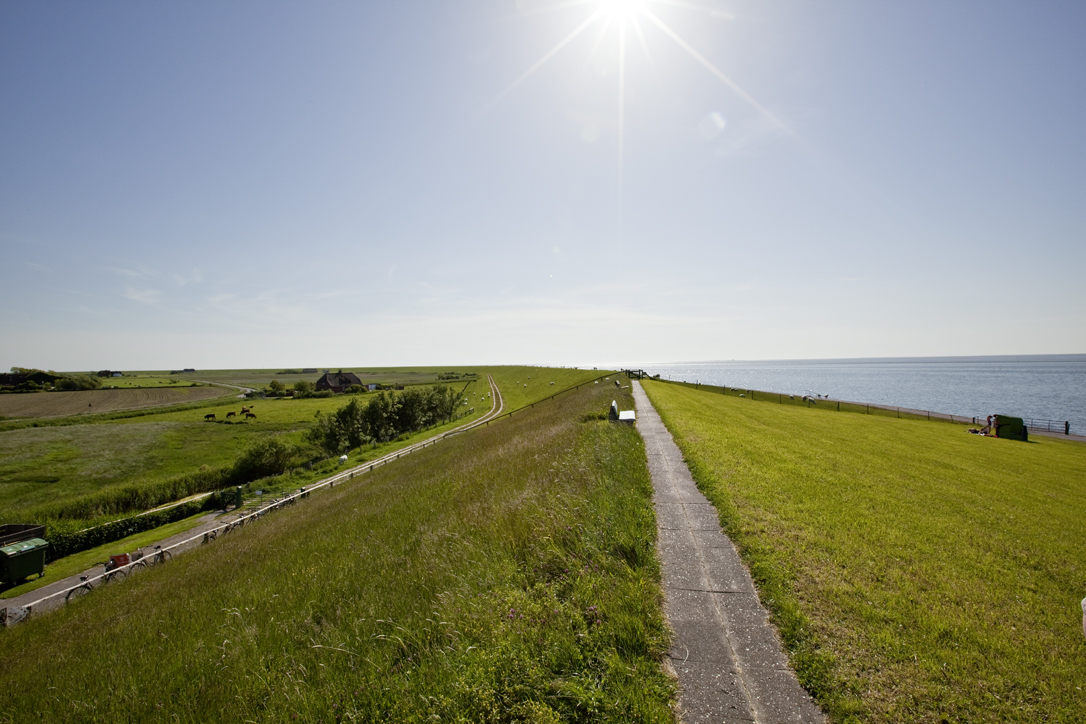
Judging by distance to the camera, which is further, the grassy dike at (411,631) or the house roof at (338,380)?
the house roof at (338,380)

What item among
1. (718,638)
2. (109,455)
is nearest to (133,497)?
(109,455)

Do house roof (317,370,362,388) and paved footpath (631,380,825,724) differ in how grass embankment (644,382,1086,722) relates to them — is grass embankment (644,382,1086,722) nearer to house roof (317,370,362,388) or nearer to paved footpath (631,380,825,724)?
paved footpath (631,380,825,724)

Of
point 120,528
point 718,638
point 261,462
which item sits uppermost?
point 718,638

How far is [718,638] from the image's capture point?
5.49 meters

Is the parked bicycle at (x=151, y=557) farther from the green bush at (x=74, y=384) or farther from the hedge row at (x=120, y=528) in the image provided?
the green bush at (x=74, y=384)

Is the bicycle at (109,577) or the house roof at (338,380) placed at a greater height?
the house roof at (338,380)

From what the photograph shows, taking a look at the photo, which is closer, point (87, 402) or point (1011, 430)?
point (1011, 430)

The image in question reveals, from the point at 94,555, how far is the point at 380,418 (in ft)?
123

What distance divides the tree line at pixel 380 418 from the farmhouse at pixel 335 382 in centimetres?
7082

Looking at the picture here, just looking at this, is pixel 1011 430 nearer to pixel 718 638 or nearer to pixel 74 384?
pixel 718 638

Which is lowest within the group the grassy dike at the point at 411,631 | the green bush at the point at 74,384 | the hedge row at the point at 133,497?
the hedge row at the point at 133,497

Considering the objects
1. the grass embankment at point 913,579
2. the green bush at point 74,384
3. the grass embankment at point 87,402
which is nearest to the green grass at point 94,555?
the grass embankment at point 913,579

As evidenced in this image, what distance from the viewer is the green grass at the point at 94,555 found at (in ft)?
76.3

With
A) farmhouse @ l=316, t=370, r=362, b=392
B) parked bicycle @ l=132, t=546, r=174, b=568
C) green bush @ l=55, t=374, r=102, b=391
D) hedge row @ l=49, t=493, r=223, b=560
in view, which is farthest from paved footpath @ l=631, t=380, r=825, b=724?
green bush @ l=55, t=374, r=102, b=391
